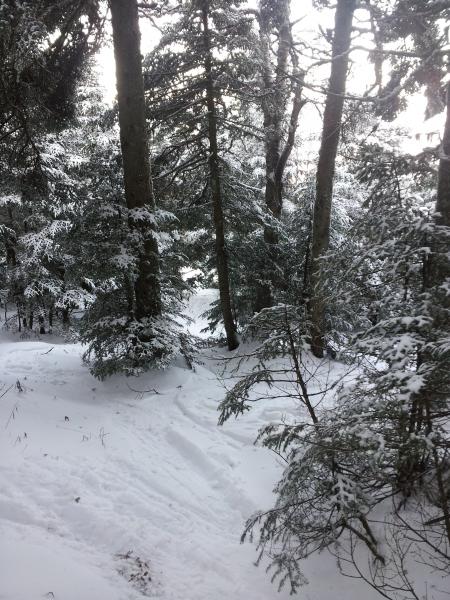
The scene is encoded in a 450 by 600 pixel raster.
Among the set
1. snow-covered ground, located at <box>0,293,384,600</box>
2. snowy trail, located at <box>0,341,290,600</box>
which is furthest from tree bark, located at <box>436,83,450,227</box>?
snowy trail, located at <box>0,341,290,600</box>

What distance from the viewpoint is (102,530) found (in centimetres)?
367

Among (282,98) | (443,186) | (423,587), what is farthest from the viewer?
(282,98)

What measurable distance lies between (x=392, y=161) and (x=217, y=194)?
6.71m

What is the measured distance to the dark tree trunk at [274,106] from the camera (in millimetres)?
9281

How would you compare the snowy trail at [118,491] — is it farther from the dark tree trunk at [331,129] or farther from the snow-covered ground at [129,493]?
the dark tree trunk at [331,129]

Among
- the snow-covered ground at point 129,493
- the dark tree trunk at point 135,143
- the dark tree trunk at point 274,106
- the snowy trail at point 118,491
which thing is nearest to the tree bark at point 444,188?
the snow-covered ground at point 129,493

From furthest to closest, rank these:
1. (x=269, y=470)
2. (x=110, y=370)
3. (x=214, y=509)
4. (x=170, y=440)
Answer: (x=110, y=370) < (x=170, y=440) < (x=269, y=470) < (x=214, y=509)

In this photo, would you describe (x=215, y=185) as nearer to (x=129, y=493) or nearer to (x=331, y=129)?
(x=331, y=129)

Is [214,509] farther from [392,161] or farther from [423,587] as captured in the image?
[392,161]

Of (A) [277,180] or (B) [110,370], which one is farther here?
(A) [277,180]

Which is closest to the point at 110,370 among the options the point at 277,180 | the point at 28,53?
the point at 28,53

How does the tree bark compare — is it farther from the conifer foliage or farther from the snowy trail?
the snowy trail

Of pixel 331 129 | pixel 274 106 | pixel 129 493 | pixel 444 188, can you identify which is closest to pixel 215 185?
pixel 274 106

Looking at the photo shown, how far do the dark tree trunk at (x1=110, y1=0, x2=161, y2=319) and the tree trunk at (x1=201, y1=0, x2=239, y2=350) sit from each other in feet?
8.97
